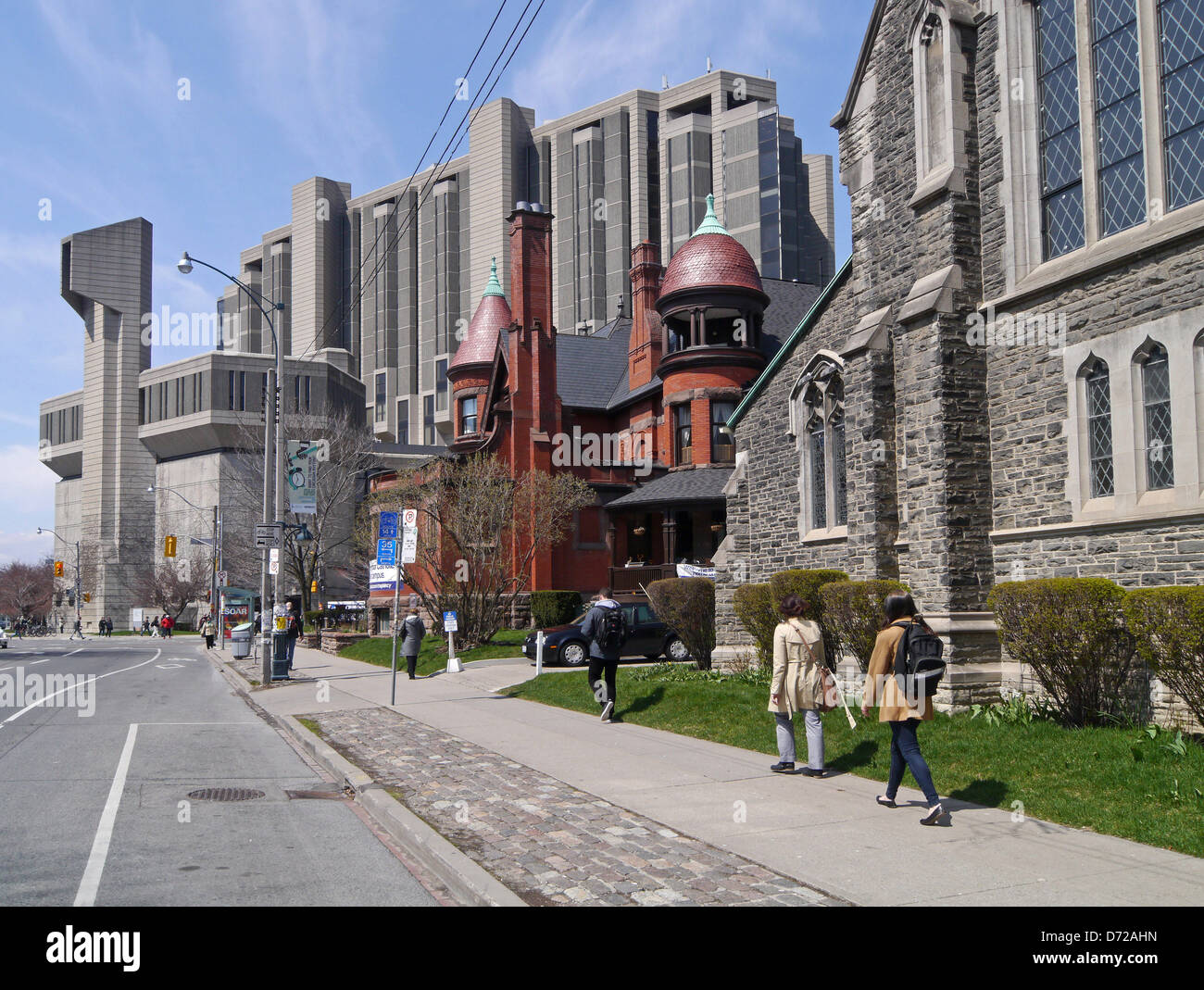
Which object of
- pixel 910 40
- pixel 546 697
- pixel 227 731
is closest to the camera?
pixel 910 40

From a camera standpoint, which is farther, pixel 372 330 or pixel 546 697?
pixel 372 330

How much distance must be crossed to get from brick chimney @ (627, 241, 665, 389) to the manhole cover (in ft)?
96.0

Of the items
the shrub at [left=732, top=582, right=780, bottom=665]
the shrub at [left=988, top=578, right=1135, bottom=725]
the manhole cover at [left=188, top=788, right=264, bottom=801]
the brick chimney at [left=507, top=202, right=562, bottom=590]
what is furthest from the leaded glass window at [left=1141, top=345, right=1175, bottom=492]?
the brick chimney at [left=507, top=202, right=562, bottom=590]

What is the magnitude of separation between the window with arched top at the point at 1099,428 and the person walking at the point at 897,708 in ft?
13.7

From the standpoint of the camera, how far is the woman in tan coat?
9.54 metres

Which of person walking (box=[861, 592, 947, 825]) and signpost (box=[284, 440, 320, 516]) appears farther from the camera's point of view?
signpost (box=[284, 440, 320, 516])

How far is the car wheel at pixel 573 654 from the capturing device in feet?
78.6

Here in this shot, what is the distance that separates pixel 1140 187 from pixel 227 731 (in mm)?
14112

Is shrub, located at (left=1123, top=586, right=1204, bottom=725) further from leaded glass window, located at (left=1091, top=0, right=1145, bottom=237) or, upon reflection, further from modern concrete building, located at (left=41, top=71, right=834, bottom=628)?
→ modern concrete building, located at (left=41, top=71, right=834, bottom=628)

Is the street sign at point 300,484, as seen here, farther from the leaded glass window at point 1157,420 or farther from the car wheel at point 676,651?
the leaded glass window at point 1157,420

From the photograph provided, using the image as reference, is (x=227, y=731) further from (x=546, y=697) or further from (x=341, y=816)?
(x=341, y=816)

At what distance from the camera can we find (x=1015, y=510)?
39.9 ft

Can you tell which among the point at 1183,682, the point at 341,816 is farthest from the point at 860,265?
the point at 341,816

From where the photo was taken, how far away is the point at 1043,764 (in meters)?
8.98
